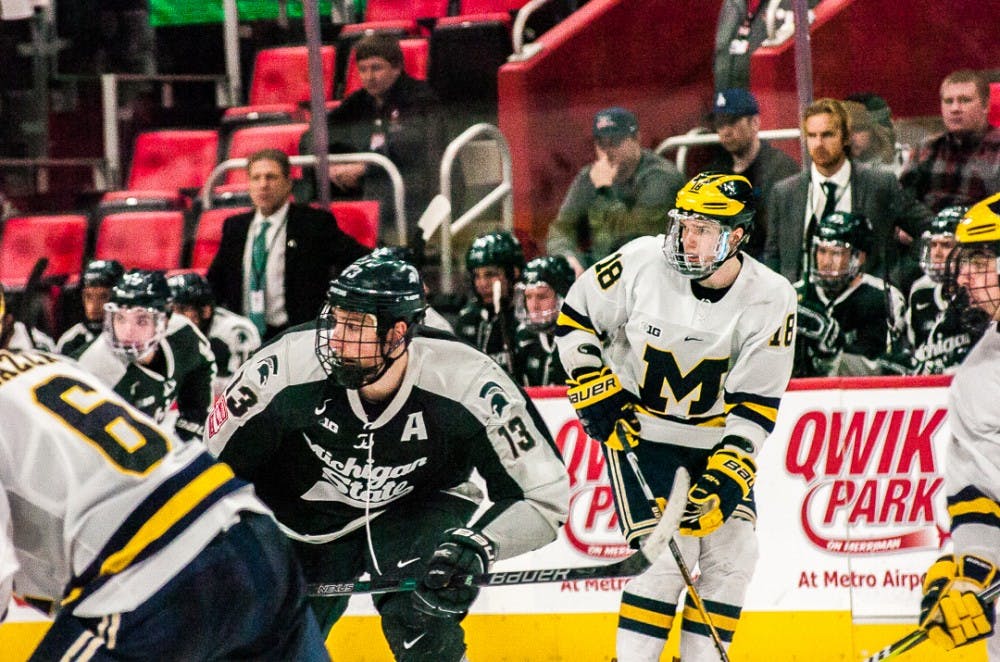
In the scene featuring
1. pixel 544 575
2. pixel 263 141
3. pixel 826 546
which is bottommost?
pixel 826 546

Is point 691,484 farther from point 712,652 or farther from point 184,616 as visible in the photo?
point 184,616

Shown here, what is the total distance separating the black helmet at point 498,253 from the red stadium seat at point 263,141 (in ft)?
2.56

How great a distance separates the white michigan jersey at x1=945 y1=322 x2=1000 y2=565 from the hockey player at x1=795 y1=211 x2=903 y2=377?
118 cm

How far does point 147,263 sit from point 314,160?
3.39ft

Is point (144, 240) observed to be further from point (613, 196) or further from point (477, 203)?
point (613, 196)

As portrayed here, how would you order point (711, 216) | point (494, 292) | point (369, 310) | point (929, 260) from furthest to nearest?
1. point (494, 292)
2. point (929, 260)
3. point (711, 216)
4. point (369, 310)

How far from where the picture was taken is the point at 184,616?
239 centimetres

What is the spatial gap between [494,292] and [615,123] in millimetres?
695

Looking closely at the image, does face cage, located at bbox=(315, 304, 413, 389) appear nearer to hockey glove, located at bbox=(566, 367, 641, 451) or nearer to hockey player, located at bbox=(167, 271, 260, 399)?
hockey glove, located at bbox=(566, 367, 641, 451)

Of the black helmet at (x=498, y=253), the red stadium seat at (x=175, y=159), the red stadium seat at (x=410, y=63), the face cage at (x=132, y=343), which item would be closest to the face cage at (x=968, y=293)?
the black helmet at (x=498, y=253)

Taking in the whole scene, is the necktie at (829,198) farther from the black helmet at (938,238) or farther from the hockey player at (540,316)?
the hockey player at (540,316)

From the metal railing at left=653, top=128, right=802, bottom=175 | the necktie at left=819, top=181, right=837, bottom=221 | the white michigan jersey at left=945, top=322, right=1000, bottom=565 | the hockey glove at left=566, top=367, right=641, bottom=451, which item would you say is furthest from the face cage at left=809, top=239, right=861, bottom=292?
the white michigan jersey at left=945, top=322, right=1000, bottom=565

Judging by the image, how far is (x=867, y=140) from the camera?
16.6 ft

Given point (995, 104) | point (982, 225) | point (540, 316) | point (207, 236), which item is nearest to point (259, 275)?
point (207, 236)
